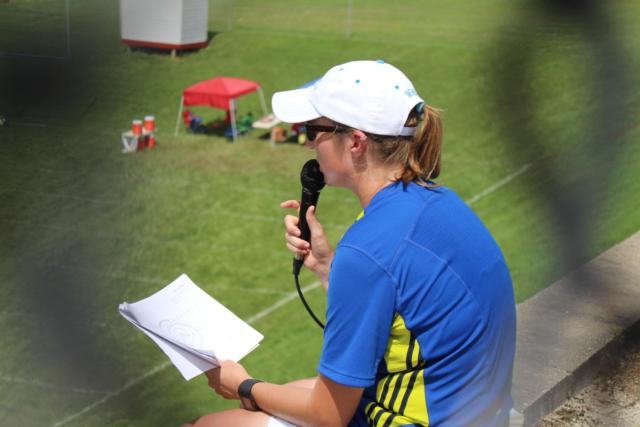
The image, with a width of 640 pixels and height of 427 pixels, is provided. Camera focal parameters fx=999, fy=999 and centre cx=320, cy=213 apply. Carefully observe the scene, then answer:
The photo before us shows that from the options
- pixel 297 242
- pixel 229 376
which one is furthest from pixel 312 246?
pixel 229 376

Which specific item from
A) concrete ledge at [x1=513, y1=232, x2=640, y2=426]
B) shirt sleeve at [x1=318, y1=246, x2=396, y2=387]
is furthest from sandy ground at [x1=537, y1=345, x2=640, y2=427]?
shirt sleeve at [x1=318, y1=246, x2=396, y2=387]

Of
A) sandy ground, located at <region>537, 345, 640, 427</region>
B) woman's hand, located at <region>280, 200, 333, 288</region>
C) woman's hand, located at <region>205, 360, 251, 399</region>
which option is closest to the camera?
woman's hand, located at <region>205, 360, 251, 399</region>

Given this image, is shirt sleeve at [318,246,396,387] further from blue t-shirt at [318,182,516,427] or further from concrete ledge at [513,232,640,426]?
concrete ledge at [513,232,640,426]

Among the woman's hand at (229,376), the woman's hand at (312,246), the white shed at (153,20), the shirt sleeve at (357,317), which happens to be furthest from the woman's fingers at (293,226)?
the white shed at (153,20)

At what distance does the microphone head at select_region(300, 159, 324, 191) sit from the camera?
4.82 ft

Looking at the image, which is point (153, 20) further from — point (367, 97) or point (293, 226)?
point (293, 226)

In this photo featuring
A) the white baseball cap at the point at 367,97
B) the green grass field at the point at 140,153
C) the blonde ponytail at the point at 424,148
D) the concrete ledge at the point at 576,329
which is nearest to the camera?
the green grass field at the point at 140,153

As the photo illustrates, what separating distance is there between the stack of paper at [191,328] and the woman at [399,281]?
0.14 metres

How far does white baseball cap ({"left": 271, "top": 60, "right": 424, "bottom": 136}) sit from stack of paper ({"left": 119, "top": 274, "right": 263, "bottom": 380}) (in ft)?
0.90

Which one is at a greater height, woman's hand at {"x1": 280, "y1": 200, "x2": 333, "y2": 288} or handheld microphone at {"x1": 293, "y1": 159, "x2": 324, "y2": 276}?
handheld microphone at {"x1": 293, "y1": 159, "x2": 324, "y2": 276}

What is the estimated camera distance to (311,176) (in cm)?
148

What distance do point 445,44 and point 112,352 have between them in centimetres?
28

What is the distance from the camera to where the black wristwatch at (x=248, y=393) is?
142cm

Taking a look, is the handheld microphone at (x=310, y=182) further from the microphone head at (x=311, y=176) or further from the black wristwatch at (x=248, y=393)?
the black wristwatch at (x=248, y=393)
